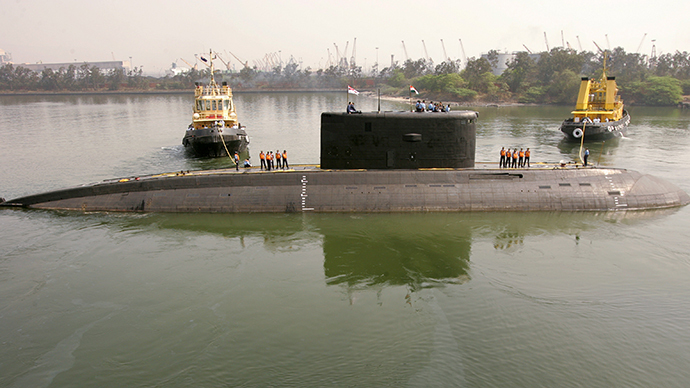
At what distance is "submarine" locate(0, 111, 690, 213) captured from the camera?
52.8 ft

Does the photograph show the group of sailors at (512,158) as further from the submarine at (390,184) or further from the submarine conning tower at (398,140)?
the submarine conning tower at (398,140)

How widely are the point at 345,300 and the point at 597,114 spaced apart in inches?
1553

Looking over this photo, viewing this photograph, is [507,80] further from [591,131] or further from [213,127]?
[213,127]

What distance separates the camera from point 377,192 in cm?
1644

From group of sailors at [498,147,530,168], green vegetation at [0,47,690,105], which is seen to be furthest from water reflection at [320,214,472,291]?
green vegetation at [0,47,690,105]

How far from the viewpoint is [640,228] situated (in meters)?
15.4

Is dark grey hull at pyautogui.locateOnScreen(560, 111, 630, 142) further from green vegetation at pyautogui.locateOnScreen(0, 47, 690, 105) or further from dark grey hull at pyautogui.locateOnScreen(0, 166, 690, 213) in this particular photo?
green vegetation at pyautogui.locateOnScreen(0, 47, 690, 105)

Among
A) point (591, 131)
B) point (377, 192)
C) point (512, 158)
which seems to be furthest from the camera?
point (591, 131)

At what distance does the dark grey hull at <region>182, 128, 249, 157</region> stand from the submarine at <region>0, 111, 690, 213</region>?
12097 mm

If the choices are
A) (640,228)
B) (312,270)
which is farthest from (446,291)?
A: (640,228)

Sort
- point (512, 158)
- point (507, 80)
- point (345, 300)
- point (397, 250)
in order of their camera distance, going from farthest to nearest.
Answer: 1. point (507, 80)
2. point (512, 158)
3. point (397, 250)
4. point (345, 300)

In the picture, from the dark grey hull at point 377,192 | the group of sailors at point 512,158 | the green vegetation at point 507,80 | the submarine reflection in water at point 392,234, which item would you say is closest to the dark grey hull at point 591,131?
the dark grey hull at point 377,192

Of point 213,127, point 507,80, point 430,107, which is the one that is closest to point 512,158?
point 430,107

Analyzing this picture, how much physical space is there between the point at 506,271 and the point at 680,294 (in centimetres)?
404
